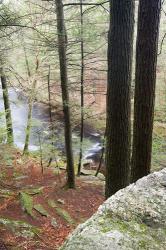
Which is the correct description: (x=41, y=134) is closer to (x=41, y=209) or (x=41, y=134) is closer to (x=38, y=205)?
(x=38, y=205)

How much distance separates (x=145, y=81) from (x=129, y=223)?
3.30 m

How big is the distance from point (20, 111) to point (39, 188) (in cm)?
1563

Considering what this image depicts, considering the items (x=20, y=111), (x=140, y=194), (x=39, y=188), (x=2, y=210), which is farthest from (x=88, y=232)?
(x=20, y=111)

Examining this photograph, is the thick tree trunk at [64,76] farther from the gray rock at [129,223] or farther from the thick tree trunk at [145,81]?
the gray rock at [129,223]

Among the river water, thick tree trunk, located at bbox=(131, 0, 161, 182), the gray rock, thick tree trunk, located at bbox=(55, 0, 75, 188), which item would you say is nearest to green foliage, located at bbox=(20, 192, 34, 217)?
thick tree trunk, located at bbox=(55, 0, 75, 188)

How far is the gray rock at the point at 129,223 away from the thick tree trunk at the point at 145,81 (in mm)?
2536

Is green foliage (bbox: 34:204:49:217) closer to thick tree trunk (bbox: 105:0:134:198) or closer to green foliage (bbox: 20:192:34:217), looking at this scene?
green foliage (bbox: 20:192:34:217)

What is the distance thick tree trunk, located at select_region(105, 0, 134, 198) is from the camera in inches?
190

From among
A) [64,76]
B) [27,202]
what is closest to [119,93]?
[64,76]

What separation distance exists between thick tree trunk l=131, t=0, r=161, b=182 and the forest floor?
3.59m

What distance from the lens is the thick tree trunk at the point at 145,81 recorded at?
4.90 m

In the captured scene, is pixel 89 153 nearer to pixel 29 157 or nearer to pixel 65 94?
pixel 29 157

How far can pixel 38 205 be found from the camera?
10.1m

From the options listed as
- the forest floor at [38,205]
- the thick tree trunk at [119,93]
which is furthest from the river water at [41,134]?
the thick tree trunk at [119,93]
